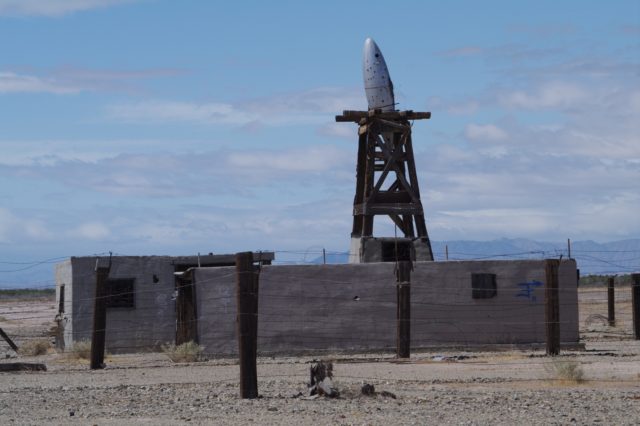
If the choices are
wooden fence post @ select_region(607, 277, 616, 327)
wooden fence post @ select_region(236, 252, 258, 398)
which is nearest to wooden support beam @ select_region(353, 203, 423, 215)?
wooden fence post @ select_region(607, 277, 616, 327)

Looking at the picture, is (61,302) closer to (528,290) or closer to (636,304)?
(528,290)

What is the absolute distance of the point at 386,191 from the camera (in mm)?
36344

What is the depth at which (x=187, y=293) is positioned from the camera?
102 feet

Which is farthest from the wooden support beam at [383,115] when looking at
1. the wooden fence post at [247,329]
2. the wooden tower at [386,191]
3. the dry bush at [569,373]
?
the wooden fence post at [247,329]

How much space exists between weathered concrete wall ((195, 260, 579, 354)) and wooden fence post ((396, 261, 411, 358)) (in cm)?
191

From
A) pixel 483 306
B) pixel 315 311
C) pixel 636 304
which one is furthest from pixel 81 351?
pixel 636 304

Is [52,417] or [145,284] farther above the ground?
[145,284]

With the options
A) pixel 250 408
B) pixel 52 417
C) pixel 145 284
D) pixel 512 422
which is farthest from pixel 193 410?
pixel 145 284

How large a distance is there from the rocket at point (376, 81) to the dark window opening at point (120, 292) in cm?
913

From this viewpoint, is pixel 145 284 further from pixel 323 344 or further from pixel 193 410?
pixel 193 410

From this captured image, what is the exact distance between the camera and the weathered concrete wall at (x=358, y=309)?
29438mm

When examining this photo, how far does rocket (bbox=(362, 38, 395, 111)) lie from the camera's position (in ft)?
116

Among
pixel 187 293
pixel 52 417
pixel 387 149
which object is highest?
pixel 387 149

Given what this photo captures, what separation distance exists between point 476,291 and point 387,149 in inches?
283
